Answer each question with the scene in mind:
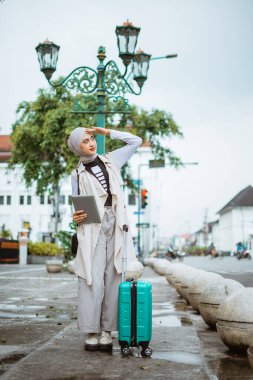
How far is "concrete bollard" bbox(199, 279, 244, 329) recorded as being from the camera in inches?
256

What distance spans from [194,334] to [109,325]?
1528mm

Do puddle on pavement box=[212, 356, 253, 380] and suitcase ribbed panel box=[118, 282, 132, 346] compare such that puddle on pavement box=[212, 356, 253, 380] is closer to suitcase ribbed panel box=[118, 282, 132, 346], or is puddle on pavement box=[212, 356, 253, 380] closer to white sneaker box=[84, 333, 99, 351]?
suitcase ribbed panel box=[118, 282, 132, 346]

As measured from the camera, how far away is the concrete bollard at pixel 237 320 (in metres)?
4.98

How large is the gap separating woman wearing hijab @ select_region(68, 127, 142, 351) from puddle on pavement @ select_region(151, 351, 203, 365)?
47 centimetres

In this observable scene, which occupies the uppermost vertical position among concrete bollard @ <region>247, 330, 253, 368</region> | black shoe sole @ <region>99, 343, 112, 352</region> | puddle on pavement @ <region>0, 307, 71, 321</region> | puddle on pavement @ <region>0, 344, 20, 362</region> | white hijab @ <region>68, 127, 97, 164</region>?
white hijab @ <region>68, 127, 97, 164</region>

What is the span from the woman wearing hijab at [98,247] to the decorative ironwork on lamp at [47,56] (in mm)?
8111

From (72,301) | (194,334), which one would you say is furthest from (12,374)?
(72,301)

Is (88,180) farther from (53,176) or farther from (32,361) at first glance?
(53,176)

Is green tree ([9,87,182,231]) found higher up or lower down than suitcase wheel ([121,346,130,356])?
higher up

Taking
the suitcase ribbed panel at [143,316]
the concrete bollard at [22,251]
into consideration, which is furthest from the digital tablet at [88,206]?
the concrete bollard at [22,251]

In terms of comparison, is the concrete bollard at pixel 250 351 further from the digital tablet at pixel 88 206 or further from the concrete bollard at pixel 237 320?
the digital tablet at pixel 88 206

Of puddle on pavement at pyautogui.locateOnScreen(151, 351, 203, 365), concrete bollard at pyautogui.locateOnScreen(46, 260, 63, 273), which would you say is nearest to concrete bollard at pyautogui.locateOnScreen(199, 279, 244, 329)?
puddle on pavement at pyautogui.locateOnScreen(151, 351, 203, 365)

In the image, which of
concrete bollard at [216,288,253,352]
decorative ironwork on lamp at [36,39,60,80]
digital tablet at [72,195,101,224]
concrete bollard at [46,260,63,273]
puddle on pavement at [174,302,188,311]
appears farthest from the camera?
concrete bollard at [46,260,63,273]

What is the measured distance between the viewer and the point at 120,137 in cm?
562
